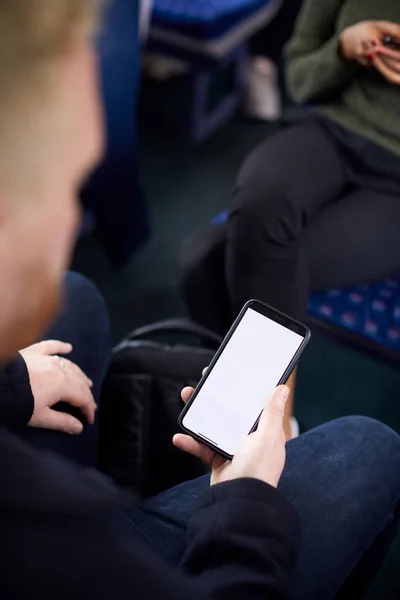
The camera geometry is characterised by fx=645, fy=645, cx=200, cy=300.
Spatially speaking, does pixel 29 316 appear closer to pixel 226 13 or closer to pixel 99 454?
pixel 99 454

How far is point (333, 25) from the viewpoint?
49.2 inches

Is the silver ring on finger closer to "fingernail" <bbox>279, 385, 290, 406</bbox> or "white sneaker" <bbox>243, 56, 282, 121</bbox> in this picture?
"fingernail" <bbox>279, 385, 290, 406</bbox>

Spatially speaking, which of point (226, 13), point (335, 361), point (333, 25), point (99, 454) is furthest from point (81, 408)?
point (226, 13)

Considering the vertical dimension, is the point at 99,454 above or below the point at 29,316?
below

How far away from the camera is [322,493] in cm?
76

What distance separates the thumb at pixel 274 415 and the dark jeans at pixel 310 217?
0.40 meters

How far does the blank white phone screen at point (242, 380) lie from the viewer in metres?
0.77

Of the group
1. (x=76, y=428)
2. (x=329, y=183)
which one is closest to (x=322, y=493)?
(x=76, y=428)

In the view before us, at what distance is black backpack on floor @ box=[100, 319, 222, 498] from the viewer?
3.15 feet

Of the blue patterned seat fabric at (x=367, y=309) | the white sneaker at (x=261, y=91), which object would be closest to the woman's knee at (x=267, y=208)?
the blue patterned seat fabric at (x=367, y=309)

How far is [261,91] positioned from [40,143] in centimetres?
184

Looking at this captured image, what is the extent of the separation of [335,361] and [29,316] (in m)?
1.10

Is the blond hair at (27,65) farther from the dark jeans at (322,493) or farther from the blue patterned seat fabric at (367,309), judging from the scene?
the blue patterned seat fabric at (367,309)

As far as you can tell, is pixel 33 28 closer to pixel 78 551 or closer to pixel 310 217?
pixel 78 551
